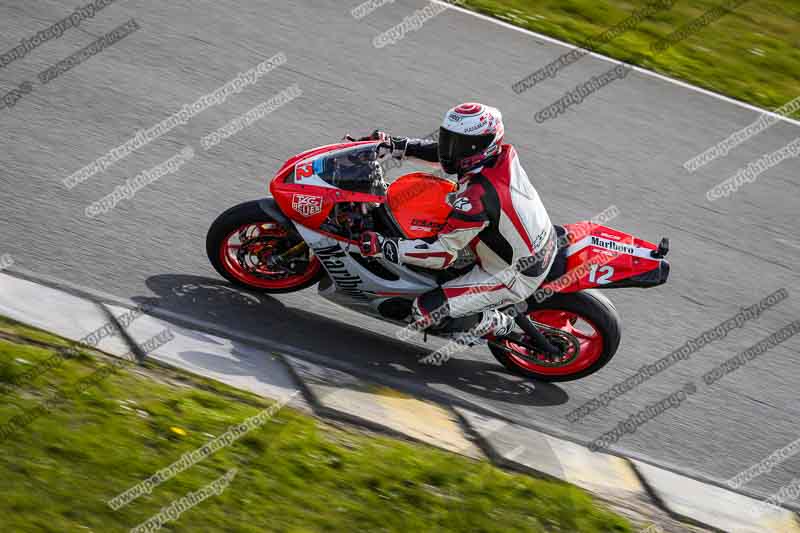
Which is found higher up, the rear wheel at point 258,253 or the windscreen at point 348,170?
the windscreen at point 348,170

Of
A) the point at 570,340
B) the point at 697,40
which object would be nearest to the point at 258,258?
the point at 570,340

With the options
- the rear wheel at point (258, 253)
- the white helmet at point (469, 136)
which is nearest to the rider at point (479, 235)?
the white helmet at point (469, 136)

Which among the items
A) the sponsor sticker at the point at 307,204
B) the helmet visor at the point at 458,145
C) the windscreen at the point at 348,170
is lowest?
the sponsor sticker at the point at 307,204

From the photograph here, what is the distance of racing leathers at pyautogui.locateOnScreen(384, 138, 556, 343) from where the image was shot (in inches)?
250

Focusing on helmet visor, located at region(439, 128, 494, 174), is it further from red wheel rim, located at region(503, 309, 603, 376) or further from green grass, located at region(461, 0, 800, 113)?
green grass, located at region(461, 0, 800, 113)

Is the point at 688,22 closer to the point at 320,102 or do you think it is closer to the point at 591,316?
the point at 320,102

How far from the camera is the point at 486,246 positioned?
21.8 feet

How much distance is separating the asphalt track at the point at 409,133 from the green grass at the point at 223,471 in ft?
3.47

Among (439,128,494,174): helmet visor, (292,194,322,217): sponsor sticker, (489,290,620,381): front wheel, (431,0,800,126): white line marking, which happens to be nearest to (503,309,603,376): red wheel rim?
(489,290,620,381): front wheel

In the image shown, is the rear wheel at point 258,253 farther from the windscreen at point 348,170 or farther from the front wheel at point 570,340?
the front wheel at point 570,340

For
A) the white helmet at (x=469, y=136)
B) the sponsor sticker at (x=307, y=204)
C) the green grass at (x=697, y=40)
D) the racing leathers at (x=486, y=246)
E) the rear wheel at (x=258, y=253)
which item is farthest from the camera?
the green grass at (x=697, y=40)

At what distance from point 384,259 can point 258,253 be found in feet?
3.24

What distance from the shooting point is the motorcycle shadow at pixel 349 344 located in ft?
23.3

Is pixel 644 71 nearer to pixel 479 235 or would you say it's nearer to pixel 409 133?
pixel 409 133
